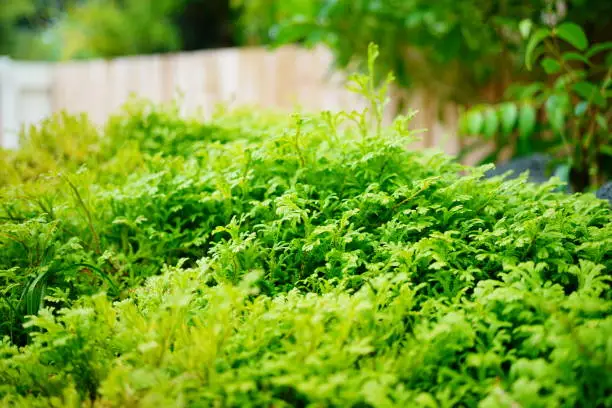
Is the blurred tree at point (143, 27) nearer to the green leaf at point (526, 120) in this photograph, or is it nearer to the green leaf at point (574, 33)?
the green leaf at point (526, 120)

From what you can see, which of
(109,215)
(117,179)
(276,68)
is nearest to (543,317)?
(109,215)

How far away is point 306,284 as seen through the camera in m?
1.46

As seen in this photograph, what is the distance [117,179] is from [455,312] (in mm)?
1299

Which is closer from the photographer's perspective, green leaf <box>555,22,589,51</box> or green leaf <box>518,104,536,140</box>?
green leaf <box>555,22,589,51</box>

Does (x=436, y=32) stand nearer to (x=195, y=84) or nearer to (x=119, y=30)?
(x=195, y=84)

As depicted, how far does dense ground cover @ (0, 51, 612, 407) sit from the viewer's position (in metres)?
1.06

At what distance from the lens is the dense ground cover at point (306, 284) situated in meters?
1.06

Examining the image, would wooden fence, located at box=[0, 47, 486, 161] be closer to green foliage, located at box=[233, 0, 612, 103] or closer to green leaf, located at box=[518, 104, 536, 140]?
green foliage, located at box=[233, 0, 612, 103]

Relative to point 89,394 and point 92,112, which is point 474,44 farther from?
point 92,112

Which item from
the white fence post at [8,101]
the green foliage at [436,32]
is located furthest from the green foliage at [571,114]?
the white fence post at [8,101]

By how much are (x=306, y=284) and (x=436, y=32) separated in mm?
3173

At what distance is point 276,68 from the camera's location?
6.43 metres

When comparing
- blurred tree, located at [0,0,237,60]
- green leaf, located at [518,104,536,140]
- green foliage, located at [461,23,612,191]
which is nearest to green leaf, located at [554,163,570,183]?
green foliage, located at [461,23,612,191]

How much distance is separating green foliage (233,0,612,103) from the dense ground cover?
1.92 metres
